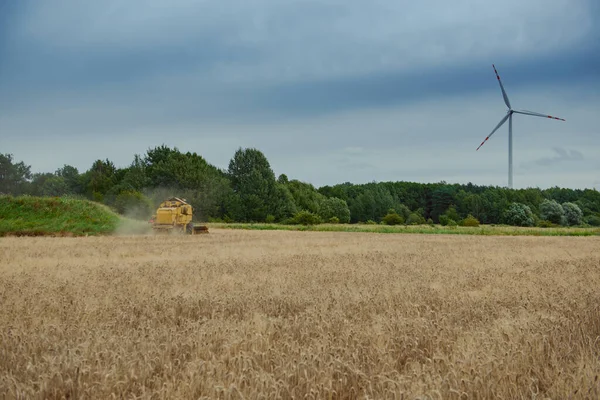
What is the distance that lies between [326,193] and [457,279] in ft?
402

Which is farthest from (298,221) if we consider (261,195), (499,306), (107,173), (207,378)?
(207,378)

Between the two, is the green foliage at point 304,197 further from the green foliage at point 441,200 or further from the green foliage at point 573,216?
the green foliage at point 573,216

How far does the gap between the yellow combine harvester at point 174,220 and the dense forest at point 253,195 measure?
74.7 feet

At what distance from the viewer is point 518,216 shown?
Answer: 9775cm

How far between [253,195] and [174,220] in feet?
151

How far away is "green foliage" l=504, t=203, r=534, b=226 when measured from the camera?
3826 inches

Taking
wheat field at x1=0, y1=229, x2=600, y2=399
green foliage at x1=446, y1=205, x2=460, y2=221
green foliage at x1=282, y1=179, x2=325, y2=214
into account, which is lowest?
wheat field at x1=0, y1=229, x2=600, y2=399

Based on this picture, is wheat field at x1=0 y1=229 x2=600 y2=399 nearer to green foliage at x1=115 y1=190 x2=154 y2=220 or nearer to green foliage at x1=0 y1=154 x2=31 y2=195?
green foliage at x1=115 y1=190 x2=154 y2=220

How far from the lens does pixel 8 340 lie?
20.2 feet

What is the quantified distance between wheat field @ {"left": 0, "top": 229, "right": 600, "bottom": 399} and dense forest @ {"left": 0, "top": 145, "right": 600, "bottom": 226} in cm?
5238

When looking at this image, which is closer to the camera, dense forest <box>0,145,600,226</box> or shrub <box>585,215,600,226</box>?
dense forest <box>0,145,600,226</box>

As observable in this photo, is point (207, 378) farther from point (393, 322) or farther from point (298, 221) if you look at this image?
point (298, 221)

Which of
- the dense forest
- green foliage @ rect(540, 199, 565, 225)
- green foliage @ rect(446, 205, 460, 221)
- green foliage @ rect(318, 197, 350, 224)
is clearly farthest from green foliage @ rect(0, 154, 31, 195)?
green foliage @ rect(540, 199, 565, 225)

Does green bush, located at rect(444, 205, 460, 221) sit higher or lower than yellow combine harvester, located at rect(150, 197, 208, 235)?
higher
